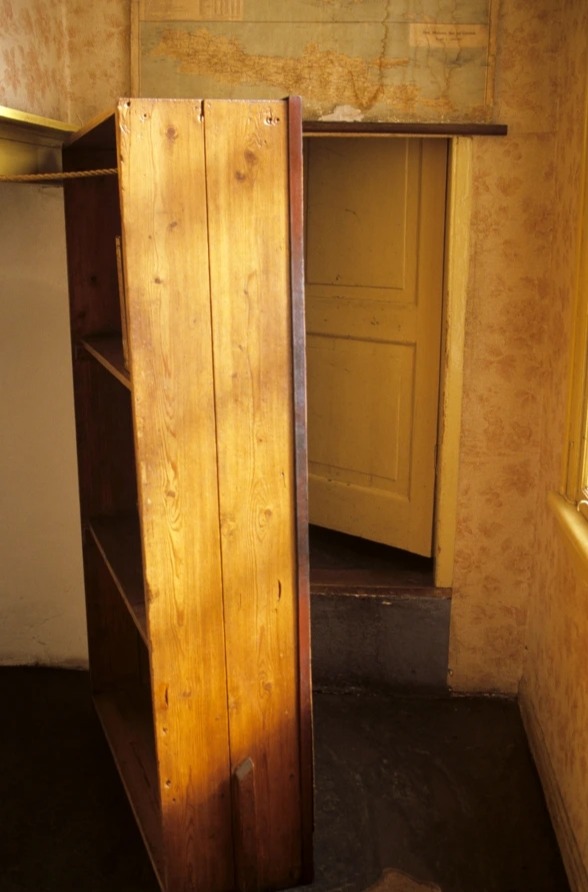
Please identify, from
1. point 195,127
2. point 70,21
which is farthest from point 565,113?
point 70,21

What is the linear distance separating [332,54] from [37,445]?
6.38ft

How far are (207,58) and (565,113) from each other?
51.2 inches

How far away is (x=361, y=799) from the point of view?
3125mm

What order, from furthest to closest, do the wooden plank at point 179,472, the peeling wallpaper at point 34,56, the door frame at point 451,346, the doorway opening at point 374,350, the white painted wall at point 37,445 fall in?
1. the doorway opening at point 374,350
2. the white painted wall at point 37,445
3. the door frame at point 451,346
4. the peeling wallpaper at point 34,56
5. the wooden plank at point 179,472

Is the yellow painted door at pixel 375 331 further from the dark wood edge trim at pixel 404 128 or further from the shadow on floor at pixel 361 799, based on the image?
the shadow on floor at pixel 361 799

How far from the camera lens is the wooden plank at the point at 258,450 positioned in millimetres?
2275

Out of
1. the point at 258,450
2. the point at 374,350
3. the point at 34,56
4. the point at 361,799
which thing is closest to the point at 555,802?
the point at 361,799

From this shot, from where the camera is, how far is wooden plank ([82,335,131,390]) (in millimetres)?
2593

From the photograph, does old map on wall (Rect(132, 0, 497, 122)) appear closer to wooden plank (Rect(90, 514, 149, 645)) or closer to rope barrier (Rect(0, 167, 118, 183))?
rope barrier (Rect(0, 167, 118, 183))

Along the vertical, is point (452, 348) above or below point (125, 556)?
above

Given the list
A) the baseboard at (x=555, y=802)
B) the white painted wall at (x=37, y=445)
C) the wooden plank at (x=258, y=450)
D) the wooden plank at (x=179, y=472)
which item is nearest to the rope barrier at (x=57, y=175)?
the wooden plank at (x=179, y=472)

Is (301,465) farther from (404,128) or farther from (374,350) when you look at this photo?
(374,350)

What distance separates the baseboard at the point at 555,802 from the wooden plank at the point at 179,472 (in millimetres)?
1016

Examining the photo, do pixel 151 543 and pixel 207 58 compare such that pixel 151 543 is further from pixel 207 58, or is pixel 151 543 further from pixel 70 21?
pixel 70 21
